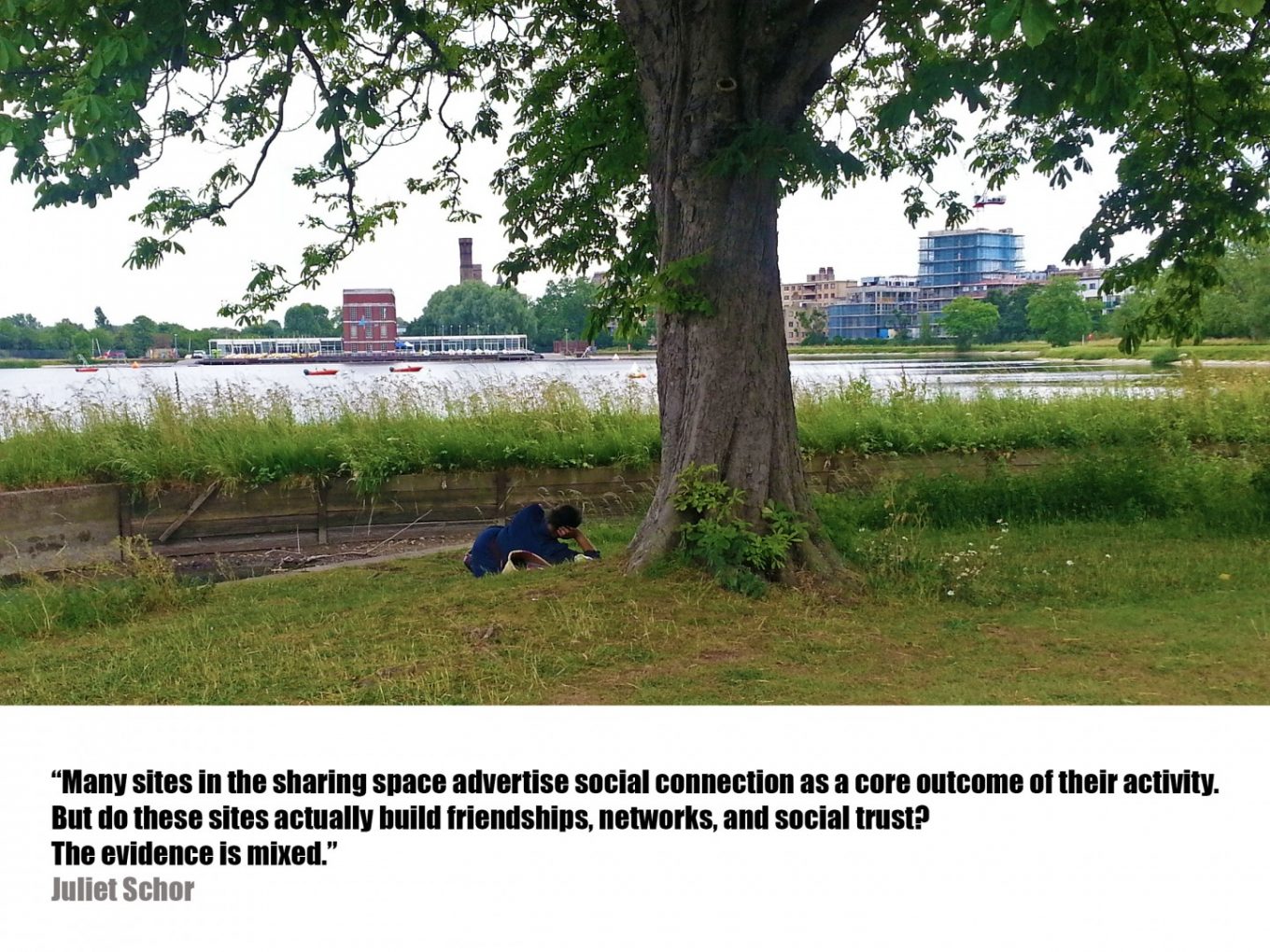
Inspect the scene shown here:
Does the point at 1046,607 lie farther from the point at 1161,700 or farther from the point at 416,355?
the point at 416,355

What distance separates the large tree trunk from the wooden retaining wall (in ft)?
15.6

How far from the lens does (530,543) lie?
874 centimetres

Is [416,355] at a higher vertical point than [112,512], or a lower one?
higher

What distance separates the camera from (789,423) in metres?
7.62

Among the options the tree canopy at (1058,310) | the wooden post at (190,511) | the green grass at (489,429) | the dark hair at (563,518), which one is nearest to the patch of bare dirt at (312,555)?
the wooden post at (190,511)

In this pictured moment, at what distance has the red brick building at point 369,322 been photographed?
576 inches

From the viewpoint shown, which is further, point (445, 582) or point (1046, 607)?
point (445, 582)

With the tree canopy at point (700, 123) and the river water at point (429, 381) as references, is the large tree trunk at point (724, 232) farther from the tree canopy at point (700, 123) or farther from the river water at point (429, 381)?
the river water at point (429, 381)

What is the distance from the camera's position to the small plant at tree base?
7086 millimetres

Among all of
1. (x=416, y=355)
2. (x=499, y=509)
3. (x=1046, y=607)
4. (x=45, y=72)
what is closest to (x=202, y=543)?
(x=499, y=509)

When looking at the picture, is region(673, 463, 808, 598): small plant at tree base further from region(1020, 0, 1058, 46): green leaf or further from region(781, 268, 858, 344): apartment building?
region(781, 268, 858, 344): apartment building

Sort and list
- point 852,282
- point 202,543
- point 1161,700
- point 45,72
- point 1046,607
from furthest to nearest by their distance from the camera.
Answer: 1. point 852,282
2. point 202,543
3. point 45,72
4. point 1046,607
5. point 1161,700

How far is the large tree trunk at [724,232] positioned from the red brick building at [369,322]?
7.81 metres

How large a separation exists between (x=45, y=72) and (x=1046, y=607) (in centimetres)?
812
